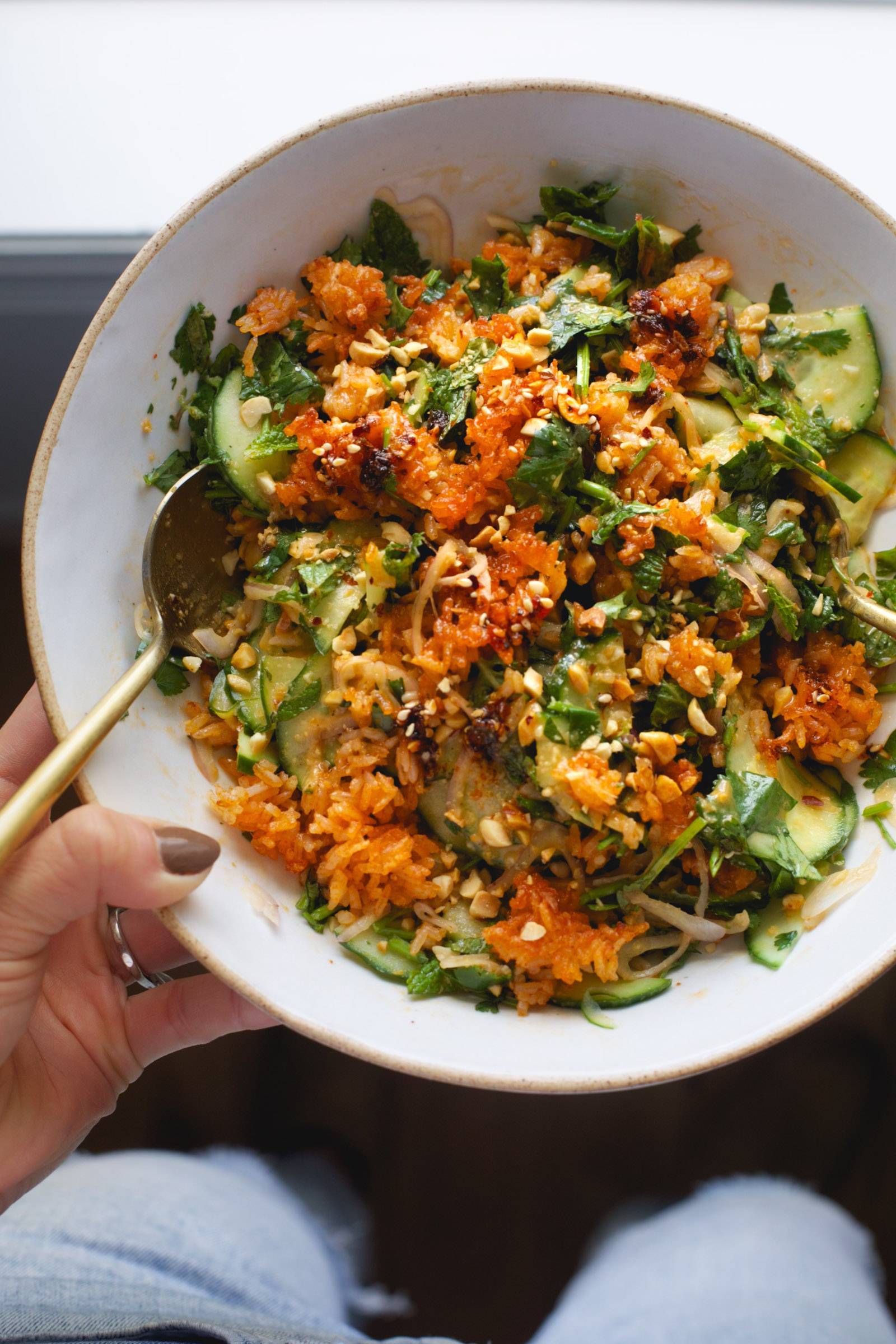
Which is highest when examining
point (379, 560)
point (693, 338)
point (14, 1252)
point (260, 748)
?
point (693, 338)

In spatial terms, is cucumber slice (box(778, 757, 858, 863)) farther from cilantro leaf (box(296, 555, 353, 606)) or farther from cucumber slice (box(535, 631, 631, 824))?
cilantro leaf (box(296, 555, 353, 606))

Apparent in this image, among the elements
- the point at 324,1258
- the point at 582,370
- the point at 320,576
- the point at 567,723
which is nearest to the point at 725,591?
the point at 567,723

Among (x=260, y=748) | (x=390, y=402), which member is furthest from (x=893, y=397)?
(x=260, y=748)

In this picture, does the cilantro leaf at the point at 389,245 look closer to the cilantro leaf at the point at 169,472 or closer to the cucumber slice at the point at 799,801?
the cilantro leaf at the point at 169,472

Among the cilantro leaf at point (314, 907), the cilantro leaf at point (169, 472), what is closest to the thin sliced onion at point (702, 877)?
the cilantro leaf at point (314, 907)

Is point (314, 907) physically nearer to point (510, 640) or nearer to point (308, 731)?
point (308, 731)

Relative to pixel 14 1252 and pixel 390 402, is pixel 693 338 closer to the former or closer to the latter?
pixel 390 402
